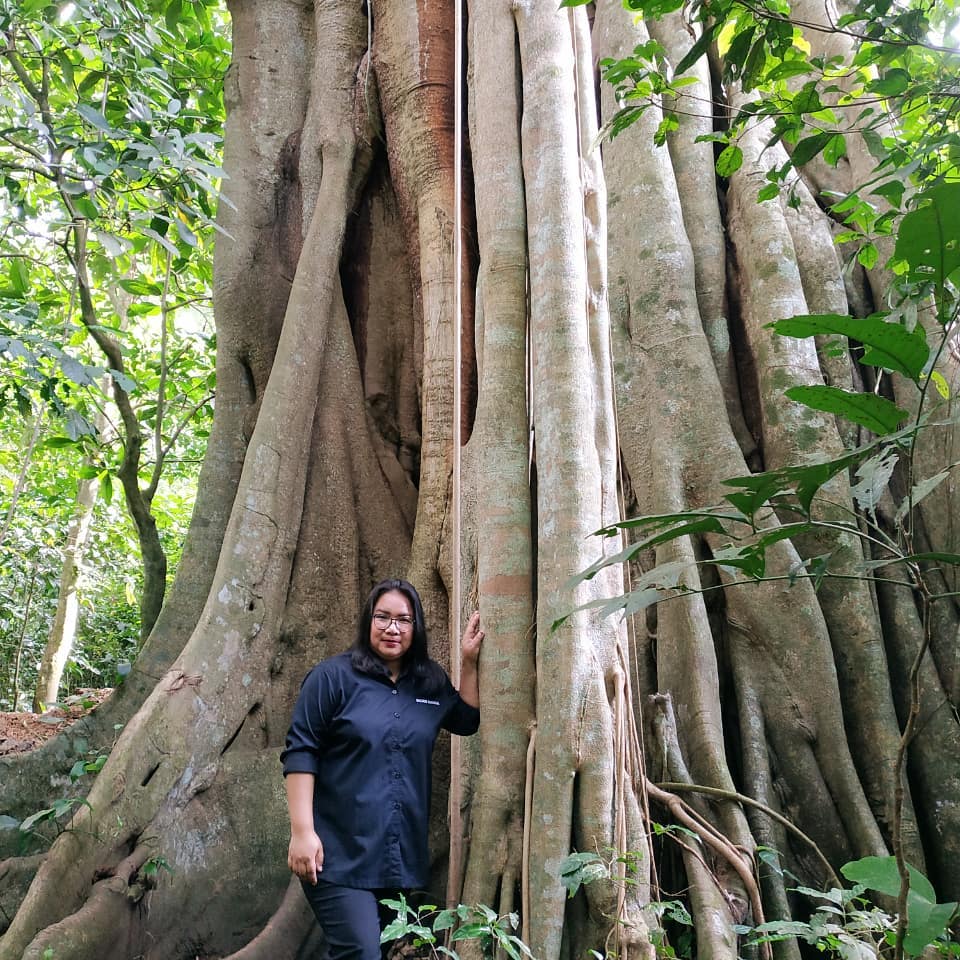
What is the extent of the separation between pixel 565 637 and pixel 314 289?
2.20 metres

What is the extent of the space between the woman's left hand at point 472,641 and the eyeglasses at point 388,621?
0.62 feet

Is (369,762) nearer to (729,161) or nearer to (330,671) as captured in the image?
(330,671)

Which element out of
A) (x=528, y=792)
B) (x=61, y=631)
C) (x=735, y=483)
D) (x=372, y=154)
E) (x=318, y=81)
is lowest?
(x=528, y=792)

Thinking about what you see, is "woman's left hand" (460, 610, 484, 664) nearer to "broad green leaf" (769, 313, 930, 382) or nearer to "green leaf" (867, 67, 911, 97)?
"green leaf" (867, 67, 911, 97)

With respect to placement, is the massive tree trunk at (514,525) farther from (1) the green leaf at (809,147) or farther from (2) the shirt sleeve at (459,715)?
(1) the green leaf at (809,147)

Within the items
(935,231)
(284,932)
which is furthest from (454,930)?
(935,231)

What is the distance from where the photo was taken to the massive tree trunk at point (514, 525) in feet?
8.66

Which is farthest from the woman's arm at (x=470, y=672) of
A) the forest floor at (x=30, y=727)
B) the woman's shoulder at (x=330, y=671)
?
the forest floor at (x=30, y=727)

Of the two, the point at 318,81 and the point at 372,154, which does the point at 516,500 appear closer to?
the point at 372,154

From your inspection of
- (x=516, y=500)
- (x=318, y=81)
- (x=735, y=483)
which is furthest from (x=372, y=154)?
(x=735, y=483)

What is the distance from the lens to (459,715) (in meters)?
2.81

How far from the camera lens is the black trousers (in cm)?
241

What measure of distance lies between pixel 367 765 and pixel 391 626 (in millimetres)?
427

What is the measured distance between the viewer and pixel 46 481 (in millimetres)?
9773
